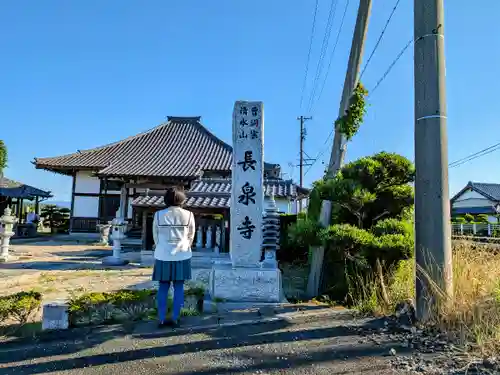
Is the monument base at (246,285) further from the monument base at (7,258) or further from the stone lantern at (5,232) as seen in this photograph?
the stone lantern at (5,232)

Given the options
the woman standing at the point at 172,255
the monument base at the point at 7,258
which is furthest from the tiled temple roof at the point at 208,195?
the woman standing at the point at 172,255

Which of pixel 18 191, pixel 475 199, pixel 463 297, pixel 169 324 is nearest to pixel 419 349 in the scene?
pixel 463 297

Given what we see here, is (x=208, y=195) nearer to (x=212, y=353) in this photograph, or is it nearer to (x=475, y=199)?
(x=212, y=353)

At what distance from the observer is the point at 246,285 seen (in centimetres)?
487

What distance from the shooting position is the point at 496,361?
260cm

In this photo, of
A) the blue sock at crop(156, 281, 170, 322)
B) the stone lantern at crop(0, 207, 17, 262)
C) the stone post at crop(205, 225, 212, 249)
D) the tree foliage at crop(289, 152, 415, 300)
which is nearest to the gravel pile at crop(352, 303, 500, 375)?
the tree foliage at crop(289, 152, 415, 300)

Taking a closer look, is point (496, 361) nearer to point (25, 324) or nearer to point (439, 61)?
point (439, 61)

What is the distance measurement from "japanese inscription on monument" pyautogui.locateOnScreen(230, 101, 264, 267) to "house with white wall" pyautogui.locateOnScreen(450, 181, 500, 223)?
3371 centimetres

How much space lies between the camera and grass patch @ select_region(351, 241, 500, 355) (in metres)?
2.96

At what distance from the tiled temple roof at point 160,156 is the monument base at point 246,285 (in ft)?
34.2

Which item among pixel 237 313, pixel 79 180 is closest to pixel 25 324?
pixel 237 313

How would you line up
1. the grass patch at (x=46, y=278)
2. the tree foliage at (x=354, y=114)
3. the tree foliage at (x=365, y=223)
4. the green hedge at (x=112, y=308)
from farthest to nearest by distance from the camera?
the grass patch at (x=46, y=278) → the tree foliage at (x=354, y=114) → the tree foliage at (x=365, y=223) → the green hedge at (x=112, y=308)

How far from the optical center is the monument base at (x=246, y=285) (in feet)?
15.9

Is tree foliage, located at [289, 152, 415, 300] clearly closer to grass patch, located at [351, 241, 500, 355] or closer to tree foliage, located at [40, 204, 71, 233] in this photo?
grass patch, located at [351, 241, 500, 355]
